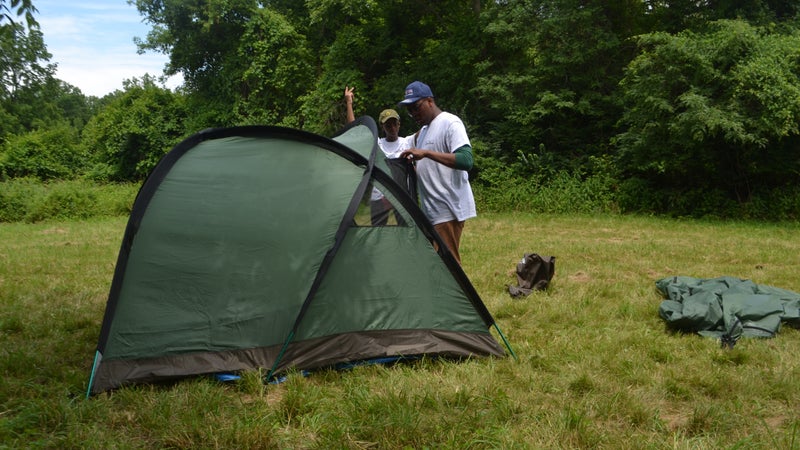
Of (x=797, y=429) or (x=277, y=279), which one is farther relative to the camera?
(x=277, y=279)

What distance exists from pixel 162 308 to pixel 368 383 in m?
1.32

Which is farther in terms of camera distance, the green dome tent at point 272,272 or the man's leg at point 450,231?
the man's leg at point 450,231

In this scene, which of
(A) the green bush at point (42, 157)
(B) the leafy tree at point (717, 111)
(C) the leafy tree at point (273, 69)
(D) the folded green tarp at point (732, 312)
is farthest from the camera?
(C) the leafy tree at point (273, 69)

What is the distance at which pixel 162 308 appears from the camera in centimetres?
334

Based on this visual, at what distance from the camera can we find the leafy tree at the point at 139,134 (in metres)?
25.3

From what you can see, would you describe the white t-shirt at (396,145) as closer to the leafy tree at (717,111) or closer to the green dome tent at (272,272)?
the green dome tent at (272,272)

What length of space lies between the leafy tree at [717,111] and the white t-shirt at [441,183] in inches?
351

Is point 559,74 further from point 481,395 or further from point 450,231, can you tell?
point 481,395

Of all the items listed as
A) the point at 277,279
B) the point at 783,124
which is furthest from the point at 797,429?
the point at 783,124

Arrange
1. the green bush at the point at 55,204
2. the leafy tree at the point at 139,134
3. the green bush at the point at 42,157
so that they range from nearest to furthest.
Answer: the green bush at the point at 55,204, the green bush at the point at 42,157, the leafy tree at the point at 139,134

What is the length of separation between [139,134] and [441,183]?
24758 millimetres

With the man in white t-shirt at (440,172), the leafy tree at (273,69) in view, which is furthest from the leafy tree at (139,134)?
the man in white t-shirt at (440,172)

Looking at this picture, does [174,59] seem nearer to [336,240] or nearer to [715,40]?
[715,40]

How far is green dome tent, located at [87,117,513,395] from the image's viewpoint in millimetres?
3322
